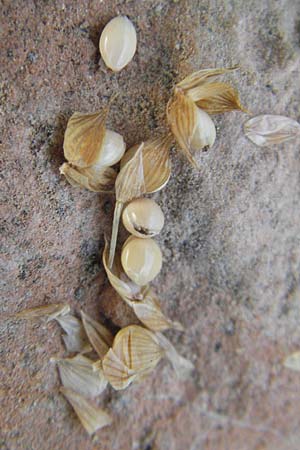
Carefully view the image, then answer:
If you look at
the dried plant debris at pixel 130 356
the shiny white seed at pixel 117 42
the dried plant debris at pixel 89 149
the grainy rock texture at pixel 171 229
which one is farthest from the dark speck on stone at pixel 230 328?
the shiny white seed at pixel 117 42

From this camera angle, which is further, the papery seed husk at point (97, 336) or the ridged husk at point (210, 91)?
the papery seed husk at point (97, 336)

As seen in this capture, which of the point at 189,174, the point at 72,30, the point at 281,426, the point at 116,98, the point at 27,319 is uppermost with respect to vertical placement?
the point at 72,30

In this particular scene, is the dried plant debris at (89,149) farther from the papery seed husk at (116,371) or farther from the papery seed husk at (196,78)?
the papery seed husk at (116,371)

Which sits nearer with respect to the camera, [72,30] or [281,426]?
[72,30]

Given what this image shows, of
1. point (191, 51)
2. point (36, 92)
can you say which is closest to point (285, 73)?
point (191, 51)

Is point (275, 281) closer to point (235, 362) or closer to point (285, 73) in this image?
point (235, 362)

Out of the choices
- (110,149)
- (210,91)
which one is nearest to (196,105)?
(210,91)

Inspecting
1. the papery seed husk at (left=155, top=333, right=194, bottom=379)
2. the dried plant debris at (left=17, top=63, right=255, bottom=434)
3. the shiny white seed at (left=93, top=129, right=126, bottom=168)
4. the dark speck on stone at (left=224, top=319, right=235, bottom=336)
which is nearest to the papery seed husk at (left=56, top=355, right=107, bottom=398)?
the dried plant debris at (left=17, top=63, right=255, bottom=434)

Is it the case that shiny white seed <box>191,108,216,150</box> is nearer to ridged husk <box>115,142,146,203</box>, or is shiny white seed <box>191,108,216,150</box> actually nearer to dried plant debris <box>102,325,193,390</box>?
ridged husk <box>115,142,146,203</box>

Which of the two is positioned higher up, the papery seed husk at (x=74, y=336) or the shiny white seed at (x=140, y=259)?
the shiny white seed at (x=140, y=259)
